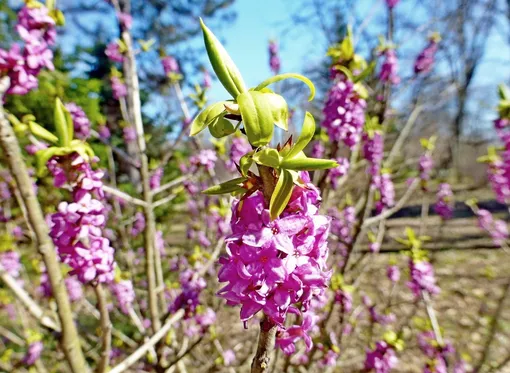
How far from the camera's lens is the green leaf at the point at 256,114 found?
71 centimetres

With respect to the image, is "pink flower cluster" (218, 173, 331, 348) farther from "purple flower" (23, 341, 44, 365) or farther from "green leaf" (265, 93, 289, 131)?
"purple flower" (23, 341, 44, 365)

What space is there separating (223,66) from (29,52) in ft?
4.51

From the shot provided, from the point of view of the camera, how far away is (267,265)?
32.0 inches

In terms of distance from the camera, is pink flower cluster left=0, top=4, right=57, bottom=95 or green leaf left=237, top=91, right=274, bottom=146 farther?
pink flower cluster left=0, top=4, right=57, bottom=95

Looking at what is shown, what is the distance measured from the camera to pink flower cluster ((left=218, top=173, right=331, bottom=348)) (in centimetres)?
80

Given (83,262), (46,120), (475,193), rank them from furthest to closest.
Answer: (475,193), (46,120), (83,262)

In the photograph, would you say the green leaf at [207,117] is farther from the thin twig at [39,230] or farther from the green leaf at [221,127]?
the thin twig at [39,230]

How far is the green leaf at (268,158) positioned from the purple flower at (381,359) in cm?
209

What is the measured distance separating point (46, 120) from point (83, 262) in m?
6.44

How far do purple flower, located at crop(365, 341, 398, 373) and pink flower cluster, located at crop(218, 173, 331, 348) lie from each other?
1831 mm

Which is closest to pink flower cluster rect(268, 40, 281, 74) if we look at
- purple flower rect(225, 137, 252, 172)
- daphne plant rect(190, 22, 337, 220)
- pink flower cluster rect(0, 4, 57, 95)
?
purple flower rect(225, 137, 252, 172)

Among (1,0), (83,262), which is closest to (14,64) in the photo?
(83,262)

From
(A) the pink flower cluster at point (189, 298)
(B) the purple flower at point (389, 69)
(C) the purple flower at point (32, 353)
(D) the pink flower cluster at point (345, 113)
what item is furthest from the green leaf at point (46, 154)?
(B) the purple flower at point (389, 69)

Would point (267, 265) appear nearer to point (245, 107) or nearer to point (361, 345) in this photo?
point (245, 107)
